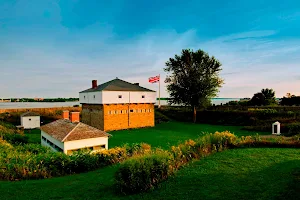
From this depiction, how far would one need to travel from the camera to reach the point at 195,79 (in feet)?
125

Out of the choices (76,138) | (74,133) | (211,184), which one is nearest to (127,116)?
(74,133)

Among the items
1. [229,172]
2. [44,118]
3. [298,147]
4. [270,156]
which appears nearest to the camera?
[229,172]

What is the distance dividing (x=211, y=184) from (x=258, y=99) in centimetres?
4326

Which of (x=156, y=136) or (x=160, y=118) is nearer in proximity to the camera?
(x=156, y=136)

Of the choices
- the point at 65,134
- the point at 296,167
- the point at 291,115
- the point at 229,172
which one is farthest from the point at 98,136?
the point at 291,115

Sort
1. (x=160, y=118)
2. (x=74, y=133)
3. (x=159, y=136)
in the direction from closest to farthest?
(x=74, y=133) → (x=159, y=136) → (x=160, y=118)

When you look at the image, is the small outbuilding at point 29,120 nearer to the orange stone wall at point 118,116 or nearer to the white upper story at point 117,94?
the orange stone wall at point 118,116

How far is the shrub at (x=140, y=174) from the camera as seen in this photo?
6.81 meters

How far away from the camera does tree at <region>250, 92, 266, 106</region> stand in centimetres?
4525

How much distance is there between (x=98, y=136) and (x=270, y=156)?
1068 centimetres

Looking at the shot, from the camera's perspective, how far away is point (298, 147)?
12.8 m

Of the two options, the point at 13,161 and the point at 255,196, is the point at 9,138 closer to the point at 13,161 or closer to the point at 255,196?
the point at 13,161

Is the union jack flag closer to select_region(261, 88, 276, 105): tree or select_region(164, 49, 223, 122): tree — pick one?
→ select_region(164, 49, 223, 122): tree

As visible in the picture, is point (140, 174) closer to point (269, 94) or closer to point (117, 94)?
point (117, 94)
